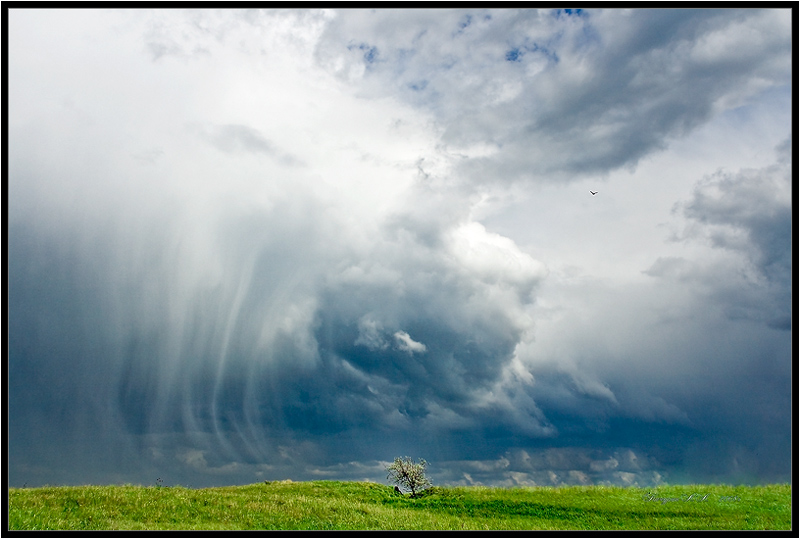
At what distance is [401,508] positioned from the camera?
54.0 m

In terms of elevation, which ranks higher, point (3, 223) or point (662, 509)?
point (3, 223)

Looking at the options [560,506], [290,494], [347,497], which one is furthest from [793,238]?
[290,494]

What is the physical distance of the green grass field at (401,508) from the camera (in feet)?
145

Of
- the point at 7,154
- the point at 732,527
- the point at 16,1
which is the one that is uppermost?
the point at 16,1

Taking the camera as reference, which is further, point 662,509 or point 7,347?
point 662,509

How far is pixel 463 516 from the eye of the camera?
50594mm

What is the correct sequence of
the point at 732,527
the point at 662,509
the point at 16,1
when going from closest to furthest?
the point at 16,1
the point at 732,527
the point at 662,509

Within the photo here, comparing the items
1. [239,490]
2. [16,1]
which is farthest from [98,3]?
[239,490]

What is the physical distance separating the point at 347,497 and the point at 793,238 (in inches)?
1879

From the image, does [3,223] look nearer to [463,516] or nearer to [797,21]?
[463,516]

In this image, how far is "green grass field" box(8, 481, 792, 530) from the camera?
44.2 meters

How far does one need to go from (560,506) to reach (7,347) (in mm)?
51006

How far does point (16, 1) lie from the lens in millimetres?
40406

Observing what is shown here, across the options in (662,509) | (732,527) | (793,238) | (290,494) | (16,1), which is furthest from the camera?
(290,494)
